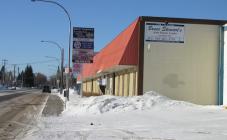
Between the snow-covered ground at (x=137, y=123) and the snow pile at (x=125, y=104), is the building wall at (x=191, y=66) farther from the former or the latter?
the snow pile at (x=125, y=104)

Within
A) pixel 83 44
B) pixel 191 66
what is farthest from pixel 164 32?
pixel 83 44

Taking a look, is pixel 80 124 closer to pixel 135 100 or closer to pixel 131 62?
pixel 135 100

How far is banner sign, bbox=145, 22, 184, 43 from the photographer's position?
2900 centimetres

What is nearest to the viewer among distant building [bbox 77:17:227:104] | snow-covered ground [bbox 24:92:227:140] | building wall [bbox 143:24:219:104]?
snow-covered ground [bbox 24:92:227:140]

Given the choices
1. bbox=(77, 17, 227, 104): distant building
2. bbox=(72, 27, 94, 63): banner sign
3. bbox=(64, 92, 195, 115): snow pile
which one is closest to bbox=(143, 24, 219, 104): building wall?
bbox=(77, 17, 227, 104): distant building

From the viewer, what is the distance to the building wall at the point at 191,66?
95.7ft

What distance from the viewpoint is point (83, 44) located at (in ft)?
96.3

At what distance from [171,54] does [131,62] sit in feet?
8.22

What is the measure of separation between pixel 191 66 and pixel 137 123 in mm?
11181

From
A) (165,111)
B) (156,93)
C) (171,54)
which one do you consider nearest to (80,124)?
(165,111)

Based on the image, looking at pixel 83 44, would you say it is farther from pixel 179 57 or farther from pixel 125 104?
pixel 179 57

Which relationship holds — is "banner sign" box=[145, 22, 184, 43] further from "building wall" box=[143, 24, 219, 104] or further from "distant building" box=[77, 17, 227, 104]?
"building wall" box=[143, 24, 219, 104]

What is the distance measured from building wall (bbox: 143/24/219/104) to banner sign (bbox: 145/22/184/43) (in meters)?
0.31

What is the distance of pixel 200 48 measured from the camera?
2930 centimetres
